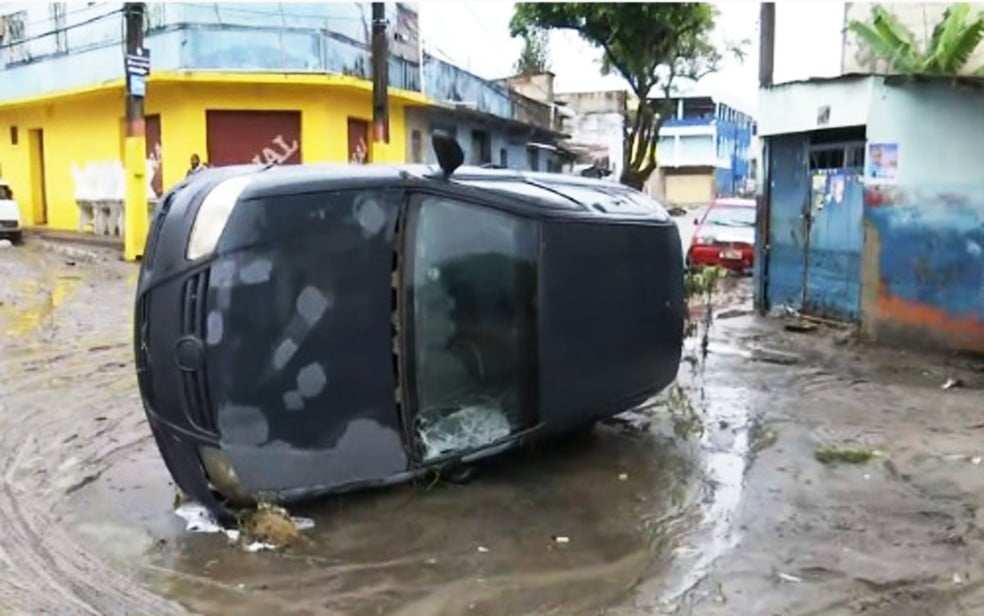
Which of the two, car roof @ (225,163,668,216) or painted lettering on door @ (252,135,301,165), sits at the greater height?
painted lettering on door @ (252,135,301,165)

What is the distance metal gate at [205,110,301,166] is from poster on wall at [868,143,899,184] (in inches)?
549

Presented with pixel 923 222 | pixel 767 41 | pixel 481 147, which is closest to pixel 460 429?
pixel 923 222

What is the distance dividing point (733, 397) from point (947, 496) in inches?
96.9

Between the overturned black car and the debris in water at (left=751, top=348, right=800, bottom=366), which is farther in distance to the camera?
the debris in water at (left=751, top=348, right=800, bottom=366)

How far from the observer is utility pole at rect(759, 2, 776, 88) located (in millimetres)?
12391

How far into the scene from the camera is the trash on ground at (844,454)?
224 inches

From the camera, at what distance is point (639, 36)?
83.9 ft

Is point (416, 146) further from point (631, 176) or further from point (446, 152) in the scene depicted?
point (446, 152)

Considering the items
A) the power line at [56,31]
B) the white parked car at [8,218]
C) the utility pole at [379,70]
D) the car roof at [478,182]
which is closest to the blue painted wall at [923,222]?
the car roof at [478,182]

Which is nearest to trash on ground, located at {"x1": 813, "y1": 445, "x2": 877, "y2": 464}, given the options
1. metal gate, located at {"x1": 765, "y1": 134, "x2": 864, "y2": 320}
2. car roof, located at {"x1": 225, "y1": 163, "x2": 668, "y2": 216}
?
car roof, located at {"x1": 225, "y1": 163, "x2": 668, "y2": 216}

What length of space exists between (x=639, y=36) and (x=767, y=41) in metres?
13.6

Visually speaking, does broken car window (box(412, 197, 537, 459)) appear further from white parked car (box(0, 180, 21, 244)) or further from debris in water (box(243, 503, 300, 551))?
white parked car (box(0, 180, 21, 244))

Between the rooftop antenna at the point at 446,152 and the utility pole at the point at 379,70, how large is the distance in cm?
1440

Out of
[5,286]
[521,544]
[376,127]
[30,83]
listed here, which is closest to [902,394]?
[521,544]
